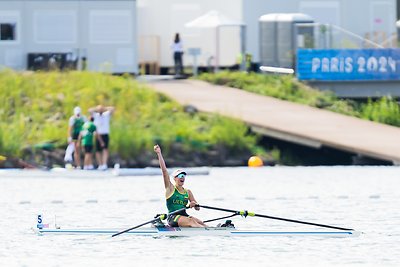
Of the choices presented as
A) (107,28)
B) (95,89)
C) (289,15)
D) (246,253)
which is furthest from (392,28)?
(246,253)

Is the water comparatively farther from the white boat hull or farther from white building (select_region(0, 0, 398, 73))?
white building (select_region(0, 0, 398, 73))

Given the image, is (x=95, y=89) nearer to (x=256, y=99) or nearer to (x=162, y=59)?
(x=256, y=99)

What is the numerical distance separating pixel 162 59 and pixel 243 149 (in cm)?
1571

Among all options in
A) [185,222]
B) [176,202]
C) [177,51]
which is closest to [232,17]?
[177,51]

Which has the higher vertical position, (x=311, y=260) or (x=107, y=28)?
(x=107, y=28)

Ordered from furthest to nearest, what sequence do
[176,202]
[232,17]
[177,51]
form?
[232,17] → [177,51] → [176,202]

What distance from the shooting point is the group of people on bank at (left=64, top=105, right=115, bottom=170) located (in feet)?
153

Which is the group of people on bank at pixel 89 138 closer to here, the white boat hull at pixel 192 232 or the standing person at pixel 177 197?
the white boat hull at pixel 192 232

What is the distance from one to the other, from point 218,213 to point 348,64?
682 inches

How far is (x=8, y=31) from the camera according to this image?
58688 mm

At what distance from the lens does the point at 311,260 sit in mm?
27984

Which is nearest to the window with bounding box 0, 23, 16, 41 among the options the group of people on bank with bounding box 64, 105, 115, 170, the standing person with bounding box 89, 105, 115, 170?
the group of people on bank with bounding box 64, 105, 115, 170

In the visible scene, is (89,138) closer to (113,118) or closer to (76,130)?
(76,130)

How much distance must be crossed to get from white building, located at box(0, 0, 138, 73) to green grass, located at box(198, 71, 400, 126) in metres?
4.84
